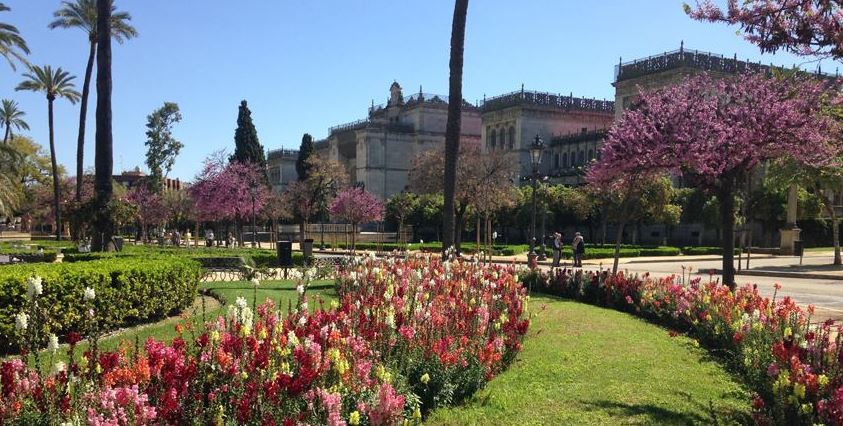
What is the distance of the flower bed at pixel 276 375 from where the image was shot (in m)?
3.91

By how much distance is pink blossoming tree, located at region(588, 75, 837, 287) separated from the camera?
12.7 m

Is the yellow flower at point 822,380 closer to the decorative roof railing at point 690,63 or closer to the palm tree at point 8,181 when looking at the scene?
the palm tree at point 8,181

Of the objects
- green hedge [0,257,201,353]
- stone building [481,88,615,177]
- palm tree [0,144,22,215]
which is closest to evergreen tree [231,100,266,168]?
palm tree [0,144,22,215]

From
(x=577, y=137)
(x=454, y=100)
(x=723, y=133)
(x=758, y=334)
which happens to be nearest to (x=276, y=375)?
(x=758, y=334)

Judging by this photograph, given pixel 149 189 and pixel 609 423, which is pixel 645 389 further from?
pixel 149 189

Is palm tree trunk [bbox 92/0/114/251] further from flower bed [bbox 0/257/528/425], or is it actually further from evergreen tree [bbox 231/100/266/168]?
evergreen tree [bbox 231/100/266/168]

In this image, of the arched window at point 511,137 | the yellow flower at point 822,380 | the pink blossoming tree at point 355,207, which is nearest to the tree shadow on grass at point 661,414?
the yellow flower at point 822,380

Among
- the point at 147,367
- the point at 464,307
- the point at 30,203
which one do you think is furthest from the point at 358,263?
the point at 30,203

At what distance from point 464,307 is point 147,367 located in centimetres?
443

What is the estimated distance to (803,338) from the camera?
6801mm

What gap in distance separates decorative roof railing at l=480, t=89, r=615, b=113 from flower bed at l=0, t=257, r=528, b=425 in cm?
6599

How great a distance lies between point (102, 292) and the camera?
10.1 m

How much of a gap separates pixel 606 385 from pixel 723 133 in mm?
7587

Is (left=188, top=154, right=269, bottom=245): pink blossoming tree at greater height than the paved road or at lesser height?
greater
